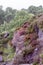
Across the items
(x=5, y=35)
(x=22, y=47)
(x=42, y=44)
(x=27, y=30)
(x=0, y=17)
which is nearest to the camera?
(x=42, y=44)

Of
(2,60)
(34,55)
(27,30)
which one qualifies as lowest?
(2,60)

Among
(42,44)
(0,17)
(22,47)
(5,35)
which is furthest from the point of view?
(0,17)

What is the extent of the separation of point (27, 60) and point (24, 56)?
0.38 m

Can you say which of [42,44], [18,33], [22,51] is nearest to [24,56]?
[22,51]

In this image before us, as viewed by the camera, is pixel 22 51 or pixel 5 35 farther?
pixel 5 35

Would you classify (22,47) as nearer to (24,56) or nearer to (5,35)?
(24,56)

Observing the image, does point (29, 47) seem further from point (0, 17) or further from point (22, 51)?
point (0, 17)

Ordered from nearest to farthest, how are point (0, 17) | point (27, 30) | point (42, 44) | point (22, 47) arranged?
point (42, 44), point (22, 47), point (27, 30), point (0, 17)

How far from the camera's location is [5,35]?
17.6m

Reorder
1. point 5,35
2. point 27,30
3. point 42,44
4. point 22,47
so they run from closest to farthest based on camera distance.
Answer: point 42,44, point 22,47, point 27,30, point 5,35

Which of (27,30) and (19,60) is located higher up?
(27,30)

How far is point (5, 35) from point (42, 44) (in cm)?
596

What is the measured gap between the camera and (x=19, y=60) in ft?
41.2

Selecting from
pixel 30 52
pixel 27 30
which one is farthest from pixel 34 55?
pixel 27 30
